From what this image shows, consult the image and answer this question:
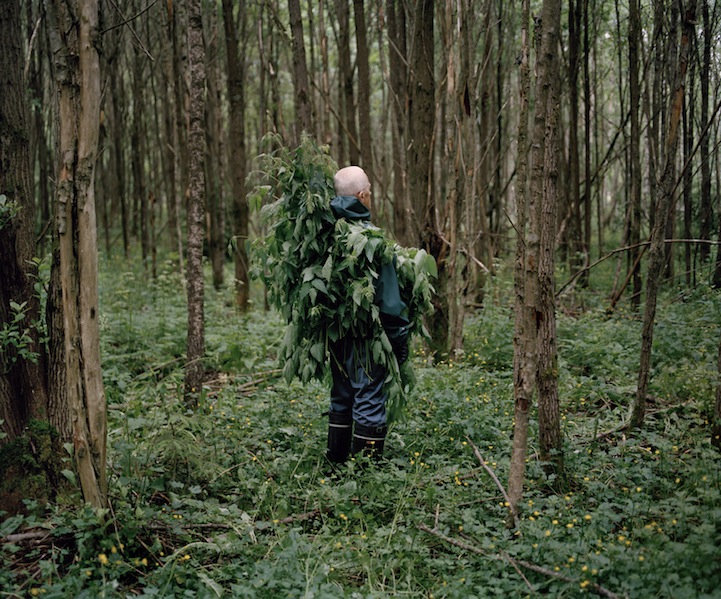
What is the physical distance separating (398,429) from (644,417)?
1736mm

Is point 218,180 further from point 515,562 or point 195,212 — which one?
point 515,562

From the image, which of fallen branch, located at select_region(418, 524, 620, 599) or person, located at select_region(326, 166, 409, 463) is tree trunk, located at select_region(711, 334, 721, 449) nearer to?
fallen branch, located at select_region(418, 524, 620, 599)

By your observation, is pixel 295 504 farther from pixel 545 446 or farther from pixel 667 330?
pixel 667 330

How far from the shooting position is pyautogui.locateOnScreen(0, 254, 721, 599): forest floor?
8.45ft

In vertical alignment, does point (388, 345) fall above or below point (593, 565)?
above

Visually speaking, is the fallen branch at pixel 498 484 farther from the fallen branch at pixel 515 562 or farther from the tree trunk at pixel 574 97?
the tree trunk at pixel 574 97

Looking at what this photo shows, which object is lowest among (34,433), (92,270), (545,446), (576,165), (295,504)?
(295,504)

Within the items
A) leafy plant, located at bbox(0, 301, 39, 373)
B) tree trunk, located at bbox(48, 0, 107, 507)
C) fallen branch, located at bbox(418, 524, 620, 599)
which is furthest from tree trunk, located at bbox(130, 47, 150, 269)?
fallen branch, located at bbox(418, 524, 620, 599)

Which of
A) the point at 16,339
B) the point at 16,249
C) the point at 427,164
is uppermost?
the point at 427,164

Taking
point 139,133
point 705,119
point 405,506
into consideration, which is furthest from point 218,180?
point 405,506

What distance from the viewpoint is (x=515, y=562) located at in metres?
2.73

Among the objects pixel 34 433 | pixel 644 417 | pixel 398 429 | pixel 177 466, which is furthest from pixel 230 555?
pixel 644 417

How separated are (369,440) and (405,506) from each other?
677 mm

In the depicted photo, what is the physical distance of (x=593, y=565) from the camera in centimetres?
250
